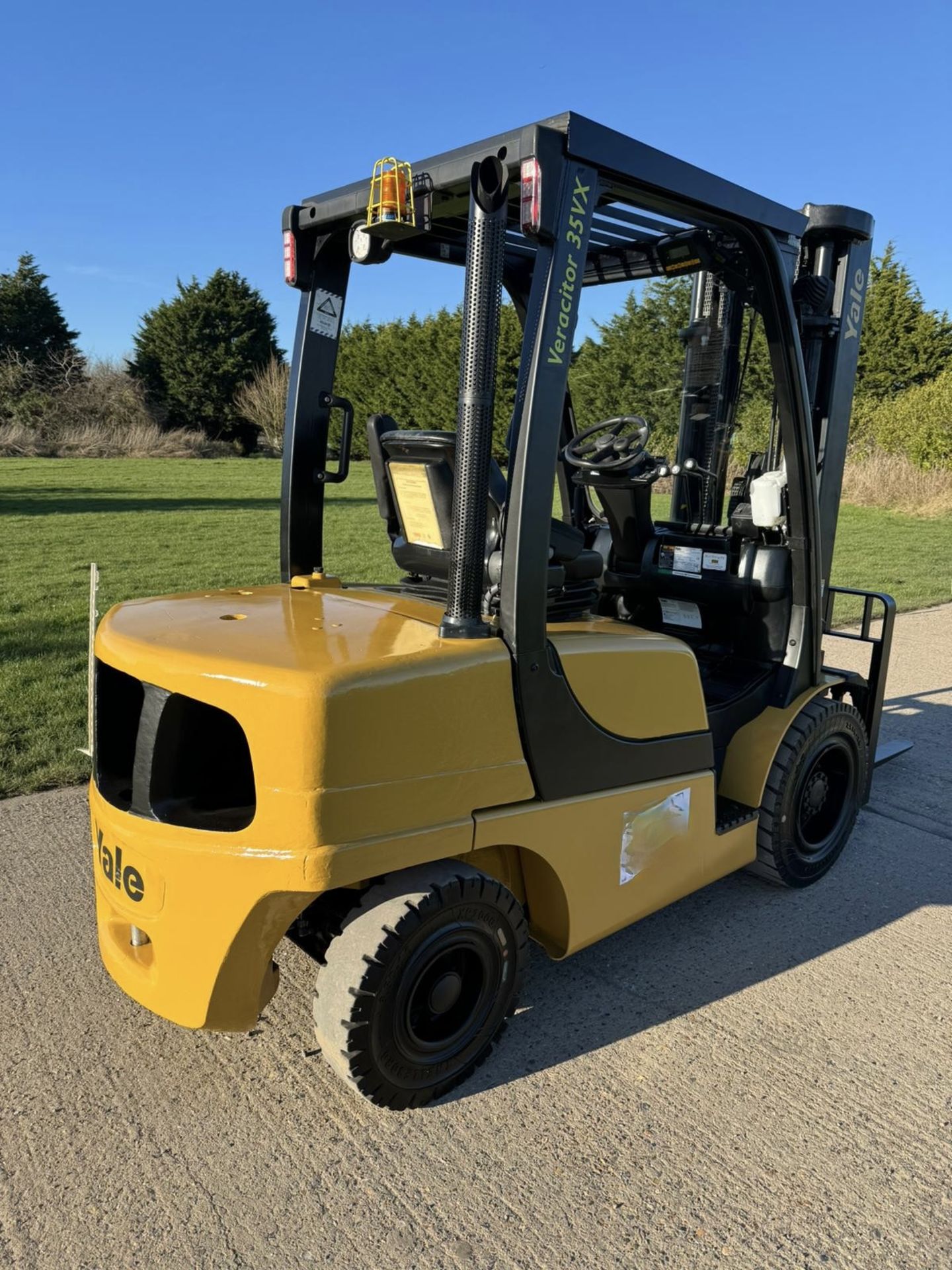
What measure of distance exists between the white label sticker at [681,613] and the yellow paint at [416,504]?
148 centimetres

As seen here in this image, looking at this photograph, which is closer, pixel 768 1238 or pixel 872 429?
pixel 768 1238

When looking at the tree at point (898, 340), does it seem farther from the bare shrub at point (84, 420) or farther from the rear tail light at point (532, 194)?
the rear tail light at point (532, 194)

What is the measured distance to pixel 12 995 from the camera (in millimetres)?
3096

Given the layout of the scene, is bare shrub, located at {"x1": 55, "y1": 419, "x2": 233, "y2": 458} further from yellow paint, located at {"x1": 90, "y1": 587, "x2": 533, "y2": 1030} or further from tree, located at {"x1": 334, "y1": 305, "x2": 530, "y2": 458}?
yellow paint, located at {"x1": 90, "y1": 587, "x2": 533, "y2": 1030}

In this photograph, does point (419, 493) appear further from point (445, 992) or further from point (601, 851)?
point (445, 992)

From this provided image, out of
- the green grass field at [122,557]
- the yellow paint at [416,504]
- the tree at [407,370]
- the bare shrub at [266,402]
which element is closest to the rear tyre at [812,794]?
the yellow paint at [416,504]

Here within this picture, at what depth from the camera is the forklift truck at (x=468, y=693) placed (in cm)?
248

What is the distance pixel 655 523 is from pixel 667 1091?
2559mm

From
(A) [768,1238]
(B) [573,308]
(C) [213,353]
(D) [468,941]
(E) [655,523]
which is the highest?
(C) [213,353]

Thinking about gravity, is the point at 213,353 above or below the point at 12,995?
above

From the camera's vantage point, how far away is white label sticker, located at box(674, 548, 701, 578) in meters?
4.16

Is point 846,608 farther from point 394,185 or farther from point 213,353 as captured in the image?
point 213,353

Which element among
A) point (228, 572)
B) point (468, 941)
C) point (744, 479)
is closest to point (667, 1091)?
point (468, 941)

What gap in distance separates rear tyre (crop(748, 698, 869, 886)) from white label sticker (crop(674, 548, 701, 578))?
2.40 ft
